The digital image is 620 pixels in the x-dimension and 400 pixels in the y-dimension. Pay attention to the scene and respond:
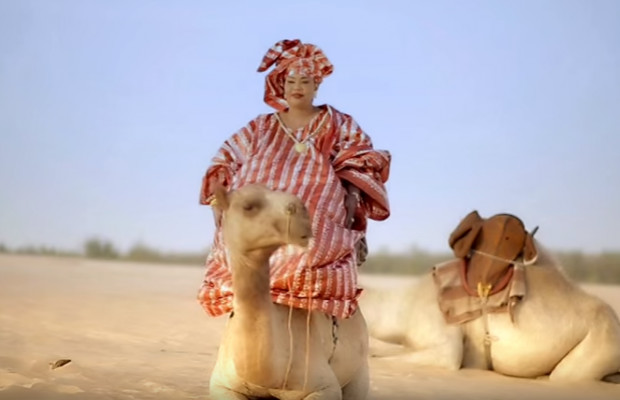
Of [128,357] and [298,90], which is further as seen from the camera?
[128,357]

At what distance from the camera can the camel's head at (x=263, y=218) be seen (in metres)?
3.99

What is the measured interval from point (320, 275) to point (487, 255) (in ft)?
11.7

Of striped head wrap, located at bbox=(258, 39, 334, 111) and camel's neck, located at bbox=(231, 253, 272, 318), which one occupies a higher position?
striped head wrap, located at bbox=(258, 39, 334, 111)

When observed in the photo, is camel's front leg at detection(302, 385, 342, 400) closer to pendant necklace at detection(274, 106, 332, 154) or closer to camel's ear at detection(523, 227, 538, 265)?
pendant necklace at detection(274, 106, 332, 154)

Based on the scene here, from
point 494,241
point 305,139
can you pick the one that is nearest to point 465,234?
point 494,241

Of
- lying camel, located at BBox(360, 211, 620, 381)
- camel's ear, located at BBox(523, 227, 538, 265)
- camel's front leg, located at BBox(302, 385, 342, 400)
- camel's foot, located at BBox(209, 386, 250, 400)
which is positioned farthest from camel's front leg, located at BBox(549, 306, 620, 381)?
camel's foot, located at BBox(209, 386, 250, 400)

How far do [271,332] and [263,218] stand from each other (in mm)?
631

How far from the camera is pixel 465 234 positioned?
8438 mm

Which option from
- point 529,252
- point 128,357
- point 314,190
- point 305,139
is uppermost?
point 305,139

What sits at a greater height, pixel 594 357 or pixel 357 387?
pixel 357 387

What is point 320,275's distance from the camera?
16.1 ft

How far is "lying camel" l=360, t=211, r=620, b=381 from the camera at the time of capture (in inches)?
313

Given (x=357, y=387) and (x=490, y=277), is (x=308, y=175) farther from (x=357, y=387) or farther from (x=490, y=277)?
(x=490, y=277)

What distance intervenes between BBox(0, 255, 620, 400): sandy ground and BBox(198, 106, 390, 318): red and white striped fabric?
1498mm
